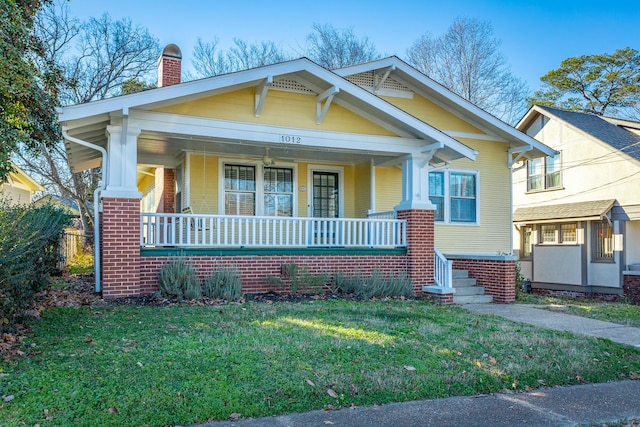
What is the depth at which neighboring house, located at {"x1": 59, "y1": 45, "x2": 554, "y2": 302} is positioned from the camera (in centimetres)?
980

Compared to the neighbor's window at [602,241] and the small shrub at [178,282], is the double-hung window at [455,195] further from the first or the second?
the small shrub at [178,282]

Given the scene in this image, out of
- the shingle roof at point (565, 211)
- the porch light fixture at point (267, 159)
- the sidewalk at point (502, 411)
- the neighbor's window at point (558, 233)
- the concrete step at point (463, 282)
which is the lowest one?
the sidewalk at point (502, 411)

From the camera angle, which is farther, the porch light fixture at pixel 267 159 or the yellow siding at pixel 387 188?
the yellow siding at pixel 387 188

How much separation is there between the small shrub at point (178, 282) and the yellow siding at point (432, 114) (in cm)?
835

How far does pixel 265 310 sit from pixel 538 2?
66.6 feet

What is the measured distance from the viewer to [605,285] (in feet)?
59.6

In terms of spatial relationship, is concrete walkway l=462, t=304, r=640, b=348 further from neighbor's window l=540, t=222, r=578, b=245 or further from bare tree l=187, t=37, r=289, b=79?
bare tree l=187, t=37, r=289, b=79

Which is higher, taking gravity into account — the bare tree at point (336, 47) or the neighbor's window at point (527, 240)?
the bare tree at point (336, 47)

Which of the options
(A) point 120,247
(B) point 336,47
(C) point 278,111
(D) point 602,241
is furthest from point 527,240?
(B) point 336,47

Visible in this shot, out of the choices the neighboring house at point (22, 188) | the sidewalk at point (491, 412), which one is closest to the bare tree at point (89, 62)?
the neighboring house at point (22, 188)

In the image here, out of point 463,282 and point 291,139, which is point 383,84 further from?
point 463,282

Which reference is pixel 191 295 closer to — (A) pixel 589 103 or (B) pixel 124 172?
(B) pixel 124 172

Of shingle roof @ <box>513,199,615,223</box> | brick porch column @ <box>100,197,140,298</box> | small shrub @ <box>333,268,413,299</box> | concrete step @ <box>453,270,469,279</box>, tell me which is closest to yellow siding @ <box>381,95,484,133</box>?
concrete step @ <box>453,270,469,279</box>

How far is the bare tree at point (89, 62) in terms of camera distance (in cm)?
2578
